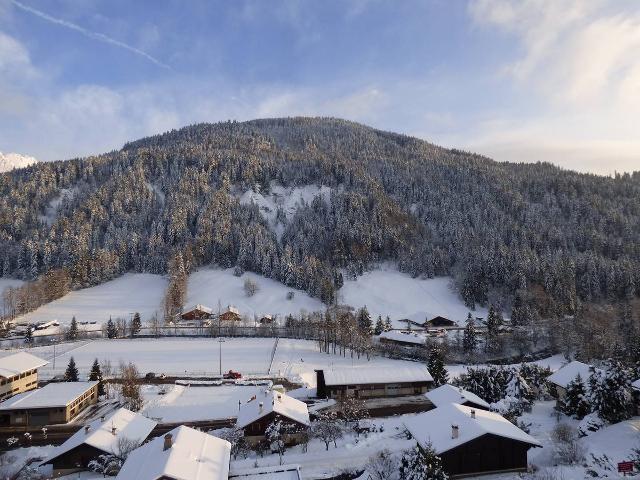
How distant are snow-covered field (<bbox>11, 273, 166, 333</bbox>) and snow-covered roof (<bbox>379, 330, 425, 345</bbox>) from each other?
4660 centimetres

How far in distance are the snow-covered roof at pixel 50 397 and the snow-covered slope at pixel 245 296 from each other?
47574 millimetres

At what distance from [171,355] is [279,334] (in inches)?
773

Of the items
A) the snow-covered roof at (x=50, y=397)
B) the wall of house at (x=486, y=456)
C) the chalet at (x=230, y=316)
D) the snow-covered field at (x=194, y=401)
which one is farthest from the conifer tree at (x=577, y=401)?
the chalet at (x=230, y=316)

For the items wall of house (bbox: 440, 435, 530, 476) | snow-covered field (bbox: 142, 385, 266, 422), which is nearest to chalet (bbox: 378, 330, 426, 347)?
snow-covered field (bbox: 142, 385, 266, 422)

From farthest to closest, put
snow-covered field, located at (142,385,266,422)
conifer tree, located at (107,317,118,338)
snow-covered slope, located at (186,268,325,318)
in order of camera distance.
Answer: snow-covered slope, located at (186,268,325,318), conifer tree, located at (107,317,118,338), snow-covered field, located at (142,385,266,422)

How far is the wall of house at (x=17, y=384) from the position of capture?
47.7m

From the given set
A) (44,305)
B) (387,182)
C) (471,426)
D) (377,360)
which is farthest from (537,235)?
(44,305)

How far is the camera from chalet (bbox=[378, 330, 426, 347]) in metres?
74.7

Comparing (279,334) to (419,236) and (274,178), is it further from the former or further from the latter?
(274,178)

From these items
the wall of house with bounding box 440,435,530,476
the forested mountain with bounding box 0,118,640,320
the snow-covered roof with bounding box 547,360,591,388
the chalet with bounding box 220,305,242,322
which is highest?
the forested mountain with bounding box 0,118,640,320

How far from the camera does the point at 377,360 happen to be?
6831 centimetres

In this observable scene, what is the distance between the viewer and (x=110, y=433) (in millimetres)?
31562

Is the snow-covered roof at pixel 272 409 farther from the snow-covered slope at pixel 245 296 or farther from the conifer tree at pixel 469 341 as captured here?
the snow-covered slope at pixel 245 296

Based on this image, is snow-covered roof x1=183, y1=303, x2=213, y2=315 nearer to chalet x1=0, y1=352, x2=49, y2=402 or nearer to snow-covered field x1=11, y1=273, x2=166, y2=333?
snow-covered field x1=11, y1=273, x2=166, y2=333
